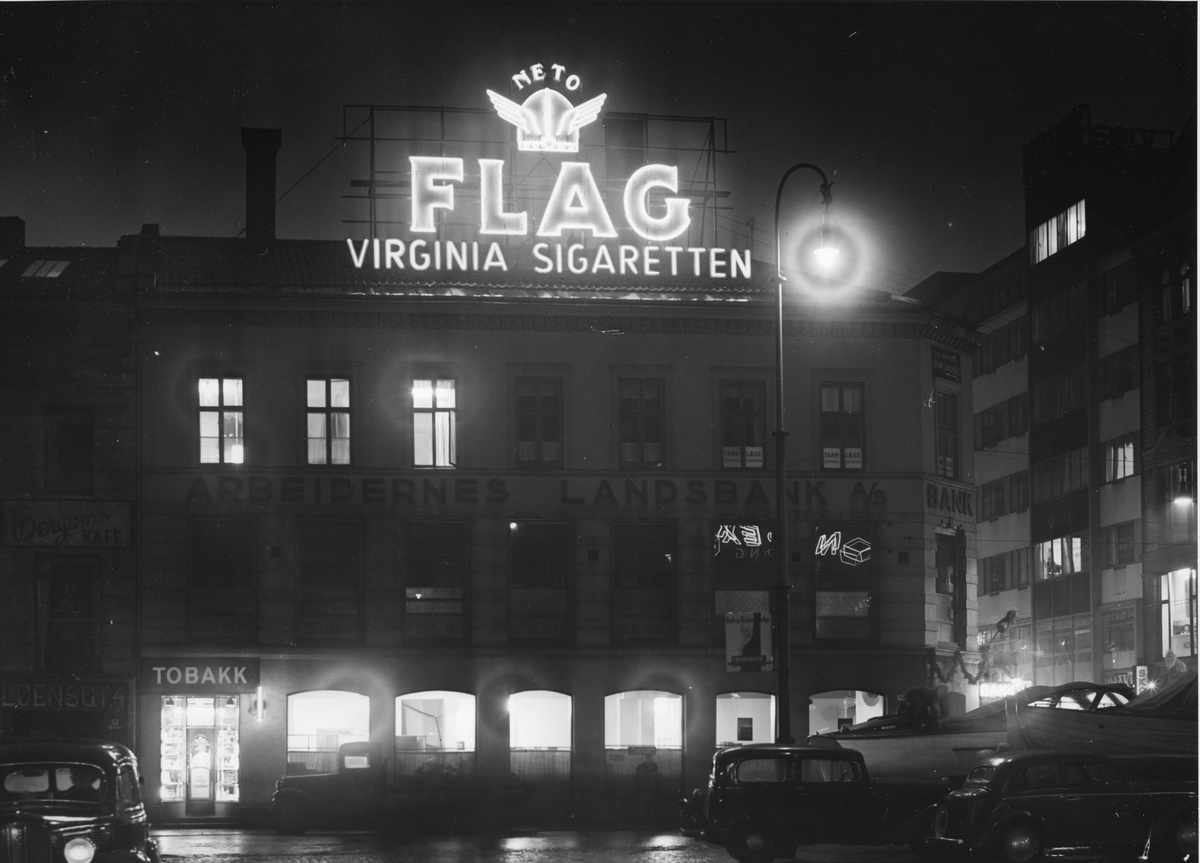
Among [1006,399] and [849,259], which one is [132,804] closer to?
[849,259]

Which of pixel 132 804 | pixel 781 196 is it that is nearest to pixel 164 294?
pixel 781 196

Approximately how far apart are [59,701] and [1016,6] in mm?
29503

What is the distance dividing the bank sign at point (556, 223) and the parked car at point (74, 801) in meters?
24.1

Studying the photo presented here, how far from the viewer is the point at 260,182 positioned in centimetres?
5016

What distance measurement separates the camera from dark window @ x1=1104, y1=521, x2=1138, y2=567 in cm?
7262

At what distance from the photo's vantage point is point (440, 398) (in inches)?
1786

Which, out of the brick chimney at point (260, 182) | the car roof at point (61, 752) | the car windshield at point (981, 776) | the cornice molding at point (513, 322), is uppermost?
the brick chimney at point (260, 182)

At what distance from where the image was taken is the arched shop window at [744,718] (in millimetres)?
44688

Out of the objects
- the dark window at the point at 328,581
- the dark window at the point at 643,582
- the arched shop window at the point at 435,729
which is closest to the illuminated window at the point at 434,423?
the dark window at the point at 328,581

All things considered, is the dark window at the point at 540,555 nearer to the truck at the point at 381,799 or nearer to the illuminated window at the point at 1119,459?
the truck at the point at 381,799

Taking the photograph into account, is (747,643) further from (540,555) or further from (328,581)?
(328,581)

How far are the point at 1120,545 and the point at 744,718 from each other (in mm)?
35331

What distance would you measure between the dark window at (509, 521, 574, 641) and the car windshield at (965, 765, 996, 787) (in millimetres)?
20342

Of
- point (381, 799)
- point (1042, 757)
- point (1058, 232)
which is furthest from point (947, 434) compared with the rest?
point (1058, 232)
